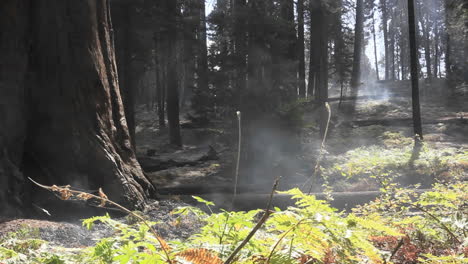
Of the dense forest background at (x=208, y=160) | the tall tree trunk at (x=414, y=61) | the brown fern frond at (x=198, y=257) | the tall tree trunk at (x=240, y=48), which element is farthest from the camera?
the tall tree trunk at (x=240, y=48)

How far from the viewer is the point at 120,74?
21.4 metres

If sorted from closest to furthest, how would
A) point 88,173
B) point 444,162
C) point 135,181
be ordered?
1. point 88,173
2. point 135,181
3. point 444,162

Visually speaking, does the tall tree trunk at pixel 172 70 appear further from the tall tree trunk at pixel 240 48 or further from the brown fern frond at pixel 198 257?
the brown fern frond at pixel 198 257

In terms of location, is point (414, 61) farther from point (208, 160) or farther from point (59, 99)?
point (59, 99)

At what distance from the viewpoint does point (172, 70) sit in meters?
28.2

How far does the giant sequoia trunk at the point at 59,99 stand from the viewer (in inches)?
275

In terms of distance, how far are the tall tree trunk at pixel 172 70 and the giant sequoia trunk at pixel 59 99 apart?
1889cm

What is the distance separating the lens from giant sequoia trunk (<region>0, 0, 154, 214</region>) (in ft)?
22.9

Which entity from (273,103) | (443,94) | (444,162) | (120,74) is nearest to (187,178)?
(273,103)

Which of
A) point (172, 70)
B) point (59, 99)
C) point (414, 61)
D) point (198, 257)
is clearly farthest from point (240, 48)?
point (198, 257)

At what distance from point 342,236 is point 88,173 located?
21.3 ft

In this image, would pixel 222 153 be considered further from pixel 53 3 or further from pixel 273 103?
pixel 53 3

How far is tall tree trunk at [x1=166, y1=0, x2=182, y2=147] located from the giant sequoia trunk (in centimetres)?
1889

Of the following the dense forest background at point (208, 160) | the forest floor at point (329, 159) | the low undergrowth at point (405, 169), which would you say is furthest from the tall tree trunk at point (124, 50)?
the low undergrowth at point (405, 169)
